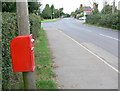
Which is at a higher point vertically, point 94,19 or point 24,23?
point 24,23

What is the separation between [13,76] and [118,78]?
3052 millimetres

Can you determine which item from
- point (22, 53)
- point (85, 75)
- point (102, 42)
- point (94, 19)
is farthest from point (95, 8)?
point (22, 53)

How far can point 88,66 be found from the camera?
10.6 m

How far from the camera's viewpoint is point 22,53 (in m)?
5.05

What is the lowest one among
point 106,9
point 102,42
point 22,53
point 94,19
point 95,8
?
point 102,42

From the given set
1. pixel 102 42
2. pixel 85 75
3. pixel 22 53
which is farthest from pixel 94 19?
pixel 22 53

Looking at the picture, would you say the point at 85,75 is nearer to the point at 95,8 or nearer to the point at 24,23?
the point at 24,23

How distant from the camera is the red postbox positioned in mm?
5031

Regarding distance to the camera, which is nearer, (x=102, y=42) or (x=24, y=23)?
(x=24, y=23)

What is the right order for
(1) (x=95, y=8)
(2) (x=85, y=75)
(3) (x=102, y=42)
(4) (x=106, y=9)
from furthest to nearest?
(1) (x=95, y=8) < (4) (x=106, y=9) < (3) (x=102, y=42) < (2) (x=85, y=75)

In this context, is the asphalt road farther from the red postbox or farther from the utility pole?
the red postbox

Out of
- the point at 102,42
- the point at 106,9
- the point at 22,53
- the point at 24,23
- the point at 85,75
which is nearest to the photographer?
the point at 22,53

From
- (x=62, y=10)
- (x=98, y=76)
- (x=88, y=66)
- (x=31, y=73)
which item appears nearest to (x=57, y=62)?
(x=88, y=66)

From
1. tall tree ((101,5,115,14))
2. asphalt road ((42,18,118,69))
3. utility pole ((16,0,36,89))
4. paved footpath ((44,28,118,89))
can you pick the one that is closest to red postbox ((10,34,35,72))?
utility pole ((16,0,36,89))
